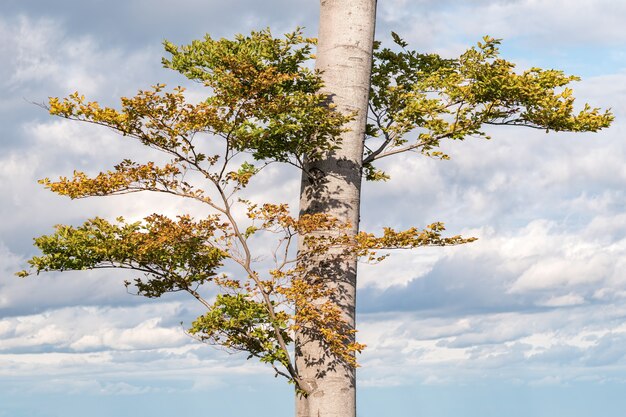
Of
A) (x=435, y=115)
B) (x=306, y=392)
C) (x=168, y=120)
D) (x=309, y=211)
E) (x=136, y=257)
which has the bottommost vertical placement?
(x=306, y=392)

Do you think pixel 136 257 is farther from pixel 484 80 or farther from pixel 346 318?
pixel 484 80

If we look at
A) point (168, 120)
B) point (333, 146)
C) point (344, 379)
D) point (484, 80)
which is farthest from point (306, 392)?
point (484, 80)

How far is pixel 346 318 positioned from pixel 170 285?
9.24ft

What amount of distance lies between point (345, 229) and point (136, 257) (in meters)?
3.22

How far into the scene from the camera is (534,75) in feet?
41.4

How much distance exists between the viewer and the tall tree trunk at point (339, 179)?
39.9ft

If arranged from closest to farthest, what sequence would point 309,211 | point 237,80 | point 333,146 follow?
point 237,80 → point 333,146 → point 309,211

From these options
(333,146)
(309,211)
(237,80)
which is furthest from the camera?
(309,211)

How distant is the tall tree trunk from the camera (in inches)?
479

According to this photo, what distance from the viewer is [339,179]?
12.8m

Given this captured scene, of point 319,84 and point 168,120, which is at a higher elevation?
point 319,84

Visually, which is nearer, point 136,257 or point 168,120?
point 168,120

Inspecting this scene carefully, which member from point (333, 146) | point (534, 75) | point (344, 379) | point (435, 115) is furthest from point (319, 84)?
point (344, 379)

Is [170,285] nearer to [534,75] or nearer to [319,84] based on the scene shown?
[319,84]
